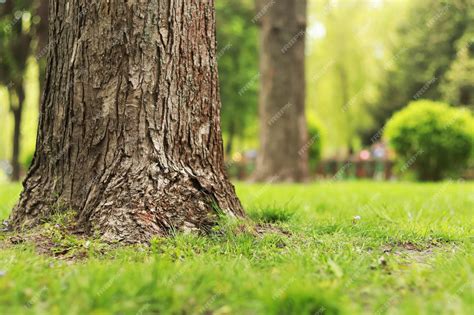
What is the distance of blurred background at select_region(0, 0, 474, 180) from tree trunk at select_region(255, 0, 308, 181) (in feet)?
2.43

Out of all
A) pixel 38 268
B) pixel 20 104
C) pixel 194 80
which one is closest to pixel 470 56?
pixel 20 104

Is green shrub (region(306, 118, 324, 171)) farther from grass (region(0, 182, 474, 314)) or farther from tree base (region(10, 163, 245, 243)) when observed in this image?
tree base (region(10, 163, 245, 243))

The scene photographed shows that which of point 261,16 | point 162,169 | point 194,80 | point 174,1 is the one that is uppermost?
point 261,16

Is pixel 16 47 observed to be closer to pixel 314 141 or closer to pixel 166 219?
pixel 314 141

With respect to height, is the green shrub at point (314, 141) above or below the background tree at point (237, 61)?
below

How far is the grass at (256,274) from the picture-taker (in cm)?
235

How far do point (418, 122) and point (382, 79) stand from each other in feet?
52.8

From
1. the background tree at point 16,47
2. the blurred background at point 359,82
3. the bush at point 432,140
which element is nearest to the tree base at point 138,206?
the blurred background at point 359,82

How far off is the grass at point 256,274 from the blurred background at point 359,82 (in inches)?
261

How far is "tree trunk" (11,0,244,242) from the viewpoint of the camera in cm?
348

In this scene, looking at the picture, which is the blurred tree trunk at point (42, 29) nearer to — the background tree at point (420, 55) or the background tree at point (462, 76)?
the background tree at point (462, 76)

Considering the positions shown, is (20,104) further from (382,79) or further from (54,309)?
(382,79)

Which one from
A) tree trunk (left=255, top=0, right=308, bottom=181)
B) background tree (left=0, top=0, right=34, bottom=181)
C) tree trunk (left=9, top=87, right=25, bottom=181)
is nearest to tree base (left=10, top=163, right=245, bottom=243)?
tree trunk (left=255, top=0, right=308, bottom=181)

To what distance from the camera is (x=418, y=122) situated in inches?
538
